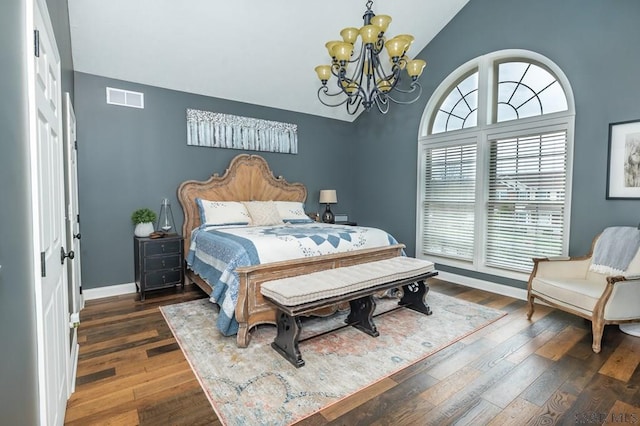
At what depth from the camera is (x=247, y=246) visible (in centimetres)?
290

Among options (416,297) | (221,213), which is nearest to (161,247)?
(221,213)

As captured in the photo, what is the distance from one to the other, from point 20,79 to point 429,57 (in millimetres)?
4929

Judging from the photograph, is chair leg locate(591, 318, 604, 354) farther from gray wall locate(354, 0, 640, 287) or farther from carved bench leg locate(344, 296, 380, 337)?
carved bench leg locate(344, 296, 380, 337)

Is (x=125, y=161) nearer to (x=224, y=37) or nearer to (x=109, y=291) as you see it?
(x=109, y=291)

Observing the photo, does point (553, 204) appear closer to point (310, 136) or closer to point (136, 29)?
point (310, 136)

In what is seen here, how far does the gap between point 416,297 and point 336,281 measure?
1204mm

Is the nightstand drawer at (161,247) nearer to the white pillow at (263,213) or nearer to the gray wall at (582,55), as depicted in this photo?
the white pillow at (263,213)

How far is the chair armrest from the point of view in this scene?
320cm

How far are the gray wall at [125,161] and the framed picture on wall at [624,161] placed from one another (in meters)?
4.44

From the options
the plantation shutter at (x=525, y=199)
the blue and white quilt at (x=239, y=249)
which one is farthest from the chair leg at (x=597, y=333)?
the blue and white quilt at (x=239, y=249)

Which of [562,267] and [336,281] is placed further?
[562,267]

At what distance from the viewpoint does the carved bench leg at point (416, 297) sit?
133 inches

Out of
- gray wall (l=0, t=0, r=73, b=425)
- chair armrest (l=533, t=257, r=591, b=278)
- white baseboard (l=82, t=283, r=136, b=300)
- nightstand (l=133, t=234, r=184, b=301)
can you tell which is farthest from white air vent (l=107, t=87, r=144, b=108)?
chair armrest (l=533, t=257, r=591, b=278)

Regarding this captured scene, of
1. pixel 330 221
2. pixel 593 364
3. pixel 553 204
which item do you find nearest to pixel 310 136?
pixel 330 221
